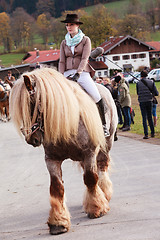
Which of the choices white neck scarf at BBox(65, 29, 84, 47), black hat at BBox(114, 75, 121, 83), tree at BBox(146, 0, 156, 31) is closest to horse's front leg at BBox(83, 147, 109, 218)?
white neck scarf at BBox(65, 29, 84, 47)

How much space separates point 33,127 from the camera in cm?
473

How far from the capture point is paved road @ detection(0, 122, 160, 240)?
4977 mm

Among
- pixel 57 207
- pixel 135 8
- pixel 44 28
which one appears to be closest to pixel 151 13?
pixel 135 8

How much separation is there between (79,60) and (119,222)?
98.2 inches

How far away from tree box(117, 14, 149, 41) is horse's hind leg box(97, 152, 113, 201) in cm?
10778

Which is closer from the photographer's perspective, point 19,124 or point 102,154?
point 19,124

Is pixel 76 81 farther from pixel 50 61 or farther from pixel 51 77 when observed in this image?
pixel 50 61

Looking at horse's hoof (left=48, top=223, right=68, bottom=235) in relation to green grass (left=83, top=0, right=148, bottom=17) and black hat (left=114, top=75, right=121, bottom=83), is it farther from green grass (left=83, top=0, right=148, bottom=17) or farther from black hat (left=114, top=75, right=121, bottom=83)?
green grass (left=83, top=0, right=148, bottom=17)

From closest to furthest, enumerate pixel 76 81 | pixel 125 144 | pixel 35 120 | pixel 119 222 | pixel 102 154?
1. pixel 35 120
2. pixel 119 222
3. pixel 76 81
4. pixel 102 154
5. pixel 125 144

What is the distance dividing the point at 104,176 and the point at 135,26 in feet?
361

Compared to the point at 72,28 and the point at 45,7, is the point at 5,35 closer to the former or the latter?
the point at 45,7

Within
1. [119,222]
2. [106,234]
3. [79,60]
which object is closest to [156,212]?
[119,222]

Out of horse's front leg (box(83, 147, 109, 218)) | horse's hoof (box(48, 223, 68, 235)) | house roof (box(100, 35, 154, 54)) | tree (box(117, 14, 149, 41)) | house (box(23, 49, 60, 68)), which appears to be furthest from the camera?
tree (box(117, 14, 149, 41))

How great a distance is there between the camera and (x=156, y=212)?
544cm
